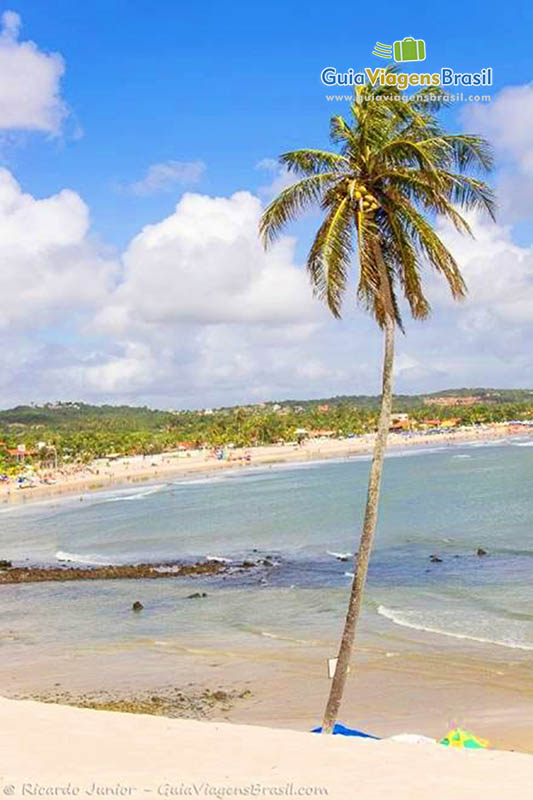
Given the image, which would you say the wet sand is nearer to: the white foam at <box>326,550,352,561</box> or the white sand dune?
the white sand dune

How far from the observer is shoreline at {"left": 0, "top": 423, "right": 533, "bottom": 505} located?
351ft

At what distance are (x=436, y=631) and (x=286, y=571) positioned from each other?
45.6 ft

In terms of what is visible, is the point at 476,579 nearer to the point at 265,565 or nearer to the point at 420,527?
the point at 265,565

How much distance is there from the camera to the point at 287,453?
16100cm

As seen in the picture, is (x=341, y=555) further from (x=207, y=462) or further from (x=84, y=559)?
(x=207, y=462)

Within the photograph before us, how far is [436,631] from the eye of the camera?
24.0 meters

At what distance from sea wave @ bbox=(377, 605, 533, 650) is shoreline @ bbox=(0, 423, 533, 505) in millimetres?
A: 72053

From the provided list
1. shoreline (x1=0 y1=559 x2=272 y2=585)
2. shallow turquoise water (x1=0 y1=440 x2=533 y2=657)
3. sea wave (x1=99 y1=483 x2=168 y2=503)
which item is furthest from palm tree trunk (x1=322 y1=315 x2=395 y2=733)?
sea wave (x1=99 y1=483 x2=168 y2=503)

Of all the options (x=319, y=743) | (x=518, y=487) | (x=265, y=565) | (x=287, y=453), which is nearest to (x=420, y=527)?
(x=265, y=565)

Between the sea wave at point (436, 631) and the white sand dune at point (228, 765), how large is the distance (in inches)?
547

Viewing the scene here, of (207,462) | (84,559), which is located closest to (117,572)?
(84,559)

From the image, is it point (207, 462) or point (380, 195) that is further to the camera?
point (207, 462)

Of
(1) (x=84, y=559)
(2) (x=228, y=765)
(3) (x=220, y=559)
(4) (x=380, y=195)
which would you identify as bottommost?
(3) (x=220, y=559)

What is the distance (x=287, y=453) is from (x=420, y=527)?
10951 centimetres
